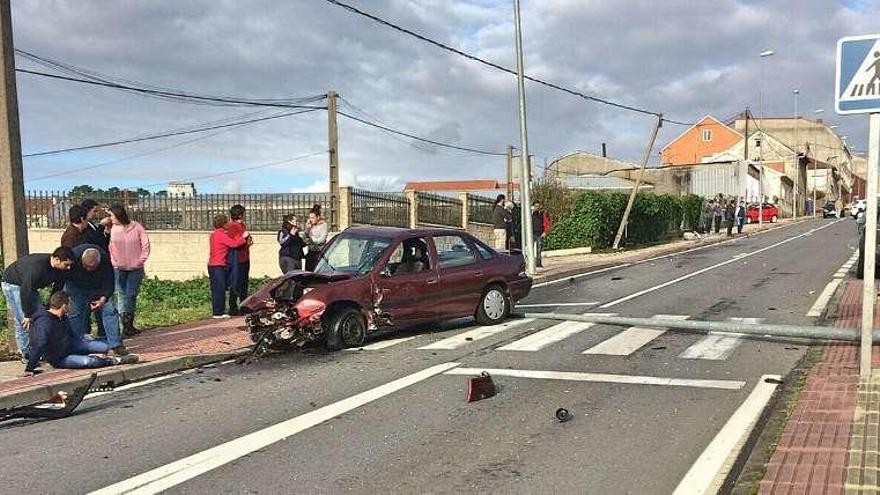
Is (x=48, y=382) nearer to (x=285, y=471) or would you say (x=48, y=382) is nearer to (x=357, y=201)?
(x=285, y=471)

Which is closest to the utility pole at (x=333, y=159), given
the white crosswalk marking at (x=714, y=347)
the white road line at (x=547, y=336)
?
the white road line at (x=547, y=336)

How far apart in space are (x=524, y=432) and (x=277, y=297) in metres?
4.38

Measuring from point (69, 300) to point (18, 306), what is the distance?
19.7 inches

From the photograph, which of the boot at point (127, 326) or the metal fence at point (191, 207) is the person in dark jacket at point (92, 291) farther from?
the metal fence at point (191, 207)

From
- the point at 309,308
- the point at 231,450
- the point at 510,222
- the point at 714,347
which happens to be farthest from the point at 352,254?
the point at 510,222

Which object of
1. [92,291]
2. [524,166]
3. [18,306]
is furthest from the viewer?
[524,166]

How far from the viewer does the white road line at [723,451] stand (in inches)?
174

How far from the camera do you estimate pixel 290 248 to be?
12484 millimetres

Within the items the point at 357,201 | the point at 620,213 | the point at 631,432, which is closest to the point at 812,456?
the point at 631,432

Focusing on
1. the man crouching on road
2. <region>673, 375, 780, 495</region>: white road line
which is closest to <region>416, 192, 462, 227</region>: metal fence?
the man crouching on road

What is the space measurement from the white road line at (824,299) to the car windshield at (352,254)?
6.64m

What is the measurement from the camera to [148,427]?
5930 millimetres

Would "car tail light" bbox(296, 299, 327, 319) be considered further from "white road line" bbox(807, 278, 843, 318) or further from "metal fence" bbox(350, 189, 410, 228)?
"metal fence" bbox(350, 189, 410, 228)

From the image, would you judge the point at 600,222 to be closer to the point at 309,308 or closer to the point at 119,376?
the point at 309,308
